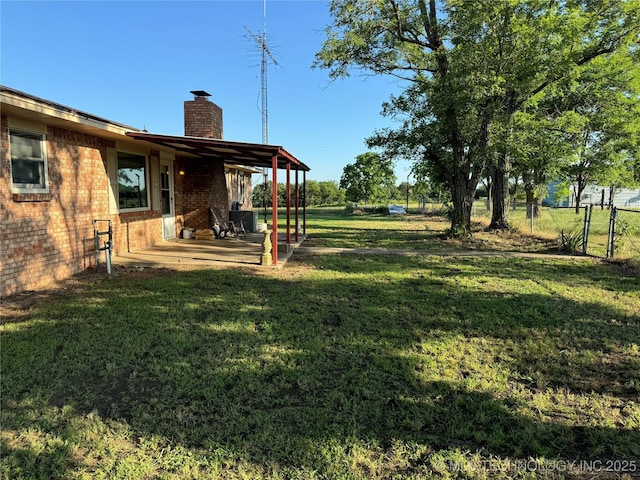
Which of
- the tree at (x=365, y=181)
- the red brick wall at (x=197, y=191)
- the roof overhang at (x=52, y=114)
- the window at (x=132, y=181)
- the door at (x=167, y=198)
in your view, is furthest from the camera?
the tree at (x=365, y=181)

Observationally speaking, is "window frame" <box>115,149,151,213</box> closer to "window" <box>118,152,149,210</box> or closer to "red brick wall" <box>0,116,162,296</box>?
"window" <box>118,152,149,210</box>

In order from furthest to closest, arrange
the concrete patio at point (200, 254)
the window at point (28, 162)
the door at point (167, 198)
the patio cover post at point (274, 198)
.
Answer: the door at point (167, 198), the concrete patio at point (200, 254), the patio cover post at point (274, 198), the window at point (28, 162)

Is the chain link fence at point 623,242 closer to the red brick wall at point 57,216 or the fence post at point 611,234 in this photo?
the fence post at point 611,234

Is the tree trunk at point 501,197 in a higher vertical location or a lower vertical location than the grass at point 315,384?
higher

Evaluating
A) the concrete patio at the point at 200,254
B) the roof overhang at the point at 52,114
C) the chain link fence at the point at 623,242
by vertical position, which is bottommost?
the concrete patio at the point at 200,254

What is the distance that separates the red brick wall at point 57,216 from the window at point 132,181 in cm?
50

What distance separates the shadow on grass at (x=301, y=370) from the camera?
8.93 feet

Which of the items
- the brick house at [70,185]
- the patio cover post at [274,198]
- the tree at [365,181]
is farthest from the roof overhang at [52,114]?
the tree at [365,181]

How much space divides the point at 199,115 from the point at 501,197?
12647mm

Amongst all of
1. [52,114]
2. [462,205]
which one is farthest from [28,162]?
[462,205]

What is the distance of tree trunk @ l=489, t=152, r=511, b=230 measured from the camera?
53.7 ft

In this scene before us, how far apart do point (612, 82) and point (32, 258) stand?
1821 centimetres

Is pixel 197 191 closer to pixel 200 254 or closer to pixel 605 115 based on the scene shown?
pixel 200 254

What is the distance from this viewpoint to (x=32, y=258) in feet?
20.2
